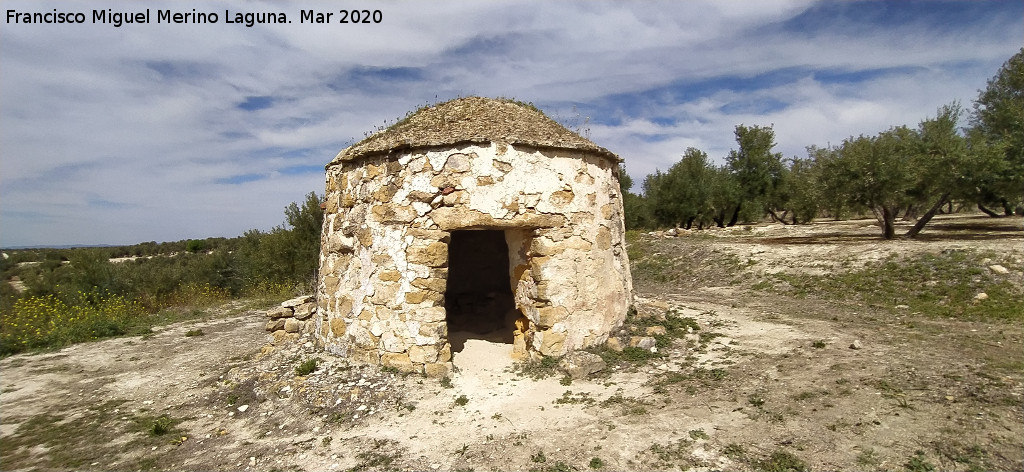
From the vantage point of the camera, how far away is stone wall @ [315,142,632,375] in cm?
655

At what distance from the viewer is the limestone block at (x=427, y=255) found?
651 cm

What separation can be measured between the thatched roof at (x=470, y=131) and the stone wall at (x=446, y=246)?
0.46 ft

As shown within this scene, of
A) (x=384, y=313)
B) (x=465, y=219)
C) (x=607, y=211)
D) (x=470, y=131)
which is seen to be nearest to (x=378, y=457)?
(x=384, y=313)

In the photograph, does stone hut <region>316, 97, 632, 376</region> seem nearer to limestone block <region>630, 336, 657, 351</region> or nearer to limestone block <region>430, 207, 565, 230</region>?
limestone block <region>430, 207, 565, 230</region>

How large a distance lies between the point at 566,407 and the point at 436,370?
1.89 metres

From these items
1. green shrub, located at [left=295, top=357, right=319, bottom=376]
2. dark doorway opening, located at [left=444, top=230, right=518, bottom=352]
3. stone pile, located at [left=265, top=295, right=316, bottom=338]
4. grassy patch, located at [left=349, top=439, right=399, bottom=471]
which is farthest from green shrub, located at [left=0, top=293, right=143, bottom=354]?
grassy patch, located at [left=349, top=439, right=399, bottom=471]

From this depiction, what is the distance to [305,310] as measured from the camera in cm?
793

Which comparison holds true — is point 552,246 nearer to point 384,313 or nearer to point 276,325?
point 384,313

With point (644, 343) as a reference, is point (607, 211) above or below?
→ above

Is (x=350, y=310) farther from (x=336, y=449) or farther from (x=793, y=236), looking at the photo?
(x=793, y=236)

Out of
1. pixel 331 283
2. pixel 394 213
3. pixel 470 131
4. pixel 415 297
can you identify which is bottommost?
pixel 415 297

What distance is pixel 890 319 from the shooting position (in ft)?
28.3

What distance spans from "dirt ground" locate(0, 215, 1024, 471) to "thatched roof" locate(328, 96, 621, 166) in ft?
10.0

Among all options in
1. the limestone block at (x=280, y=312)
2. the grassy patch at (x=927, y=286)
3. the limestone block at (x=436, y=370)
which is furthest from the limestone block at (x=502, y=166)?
the grassy patch at (x=927, y=286)
